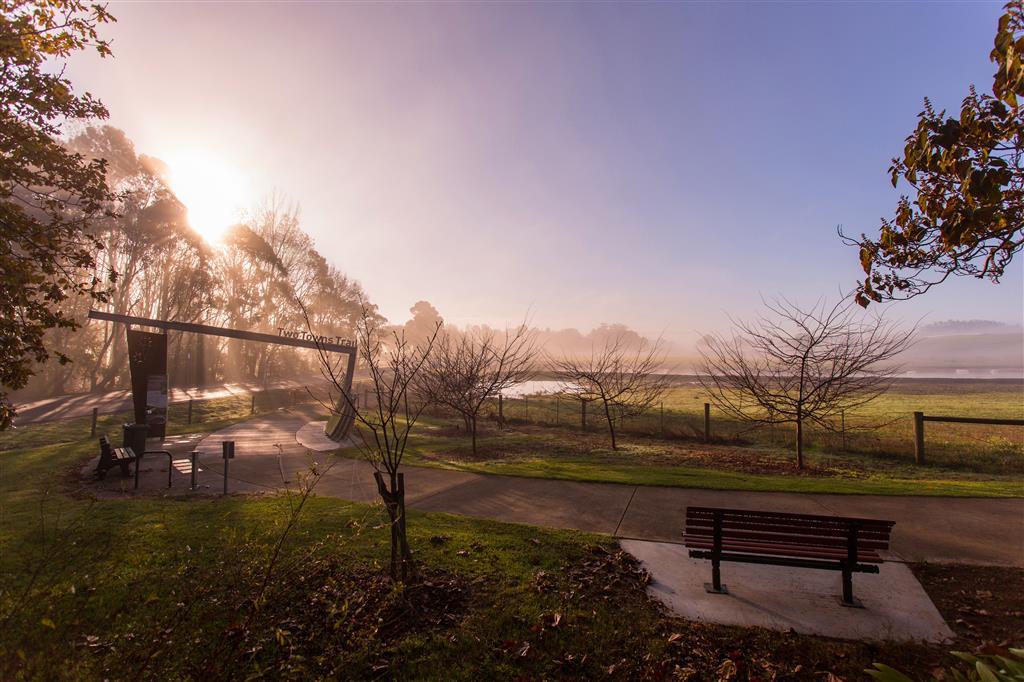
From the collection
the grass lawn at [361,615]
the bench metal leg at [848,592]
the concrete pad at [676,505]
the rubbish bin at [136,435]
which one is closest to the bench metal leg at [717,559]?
the grass lawn at [361,615]

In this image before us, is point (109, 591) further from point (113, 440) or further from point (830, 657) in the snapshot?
point (113, 440)

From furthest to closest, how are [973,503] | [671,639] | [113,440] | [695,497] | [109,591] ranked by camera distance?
[113,440], [695,497], [973,503], [109,591], [671,639]

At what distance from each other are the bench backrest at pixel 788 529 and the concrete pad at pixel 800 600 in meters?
0.48

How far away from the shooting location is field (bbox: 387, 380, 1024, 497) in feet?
31.6

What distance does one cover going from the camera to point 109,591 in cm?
509

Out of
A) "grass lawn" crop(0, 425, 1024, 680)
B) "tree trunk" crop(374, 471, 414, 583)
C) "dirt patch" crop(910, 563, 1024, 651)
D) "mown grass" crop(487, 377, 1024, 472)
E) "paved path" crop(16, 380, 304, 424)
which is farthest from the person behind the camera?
"paved path" crop(16, 380, 304, 424)

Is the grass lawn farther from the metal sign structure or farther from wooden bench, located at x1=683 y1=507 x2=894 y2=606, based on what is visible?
the metal sign structure

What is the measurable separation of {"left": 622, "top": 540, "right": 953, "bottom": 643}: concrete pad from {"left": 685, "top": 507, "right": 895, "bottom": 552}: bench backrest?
0.48 meters

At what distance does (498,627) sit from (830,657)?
2.65 metres

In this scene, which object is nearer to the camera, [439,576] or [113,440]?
[439,576]

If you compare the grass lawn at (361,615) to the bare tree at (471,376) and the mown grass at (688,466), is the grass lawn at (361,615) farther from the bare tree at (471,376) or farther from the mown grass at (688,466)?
the bare tree at (471,376)

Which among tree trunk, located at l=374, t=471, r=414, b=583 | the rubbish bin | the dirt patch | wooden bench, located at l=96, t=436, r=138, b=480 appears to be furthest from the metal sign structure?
the dirt patch

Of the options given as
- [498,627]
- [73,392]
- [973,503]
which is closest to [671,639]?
[498,627]

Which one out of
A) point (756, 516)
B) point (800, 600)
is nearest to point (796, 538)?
point (756, 516)
